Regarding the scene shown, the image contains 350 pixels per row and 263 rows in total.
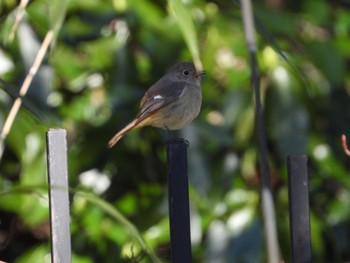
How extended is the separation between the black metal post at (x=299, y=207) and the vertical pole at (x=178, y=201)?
7.6 inches

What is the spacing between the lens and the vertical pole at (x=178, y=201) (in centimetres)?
177

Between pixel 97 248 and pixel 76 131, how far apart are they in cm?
48

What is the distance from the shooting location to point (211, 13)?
12.1 feet

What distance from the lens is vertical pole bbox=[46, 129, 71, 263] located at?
171 centimetres

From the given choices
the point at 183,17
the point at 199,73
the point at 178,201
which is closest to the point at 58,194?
the point at 178,201

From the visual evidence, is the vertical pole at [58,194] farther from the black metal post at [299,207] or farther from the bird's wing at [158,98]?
the bird's wing at [158,98]

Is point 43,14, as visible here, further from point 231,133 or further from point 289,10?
point 289,10

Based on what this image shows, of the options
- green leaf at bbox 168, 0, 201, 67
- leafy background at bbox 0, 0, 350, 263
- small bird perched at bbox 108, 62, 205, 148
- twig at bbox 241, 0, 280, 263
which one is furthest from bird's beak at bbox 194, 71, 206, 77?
twig at bbox 241, 0, 280, 263

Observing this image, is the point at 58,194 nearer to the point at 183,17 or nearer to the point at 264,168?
the point at 264,168

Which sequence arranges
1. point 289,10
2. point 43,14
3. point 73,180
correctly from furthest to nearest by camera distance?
1. point 289,10
2. point 73,180
3. point 43,14

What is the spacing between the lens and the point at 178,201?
1.77 metres

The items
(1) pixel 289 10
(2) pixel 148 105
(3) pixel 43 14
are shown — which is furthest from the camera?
(1) pixel 289 10

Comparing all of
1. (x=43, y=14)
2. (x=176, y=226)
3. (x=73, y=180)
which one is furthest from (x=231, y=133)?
(x=176, y=226)

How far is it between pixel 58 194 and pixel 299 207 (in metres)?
0.44
